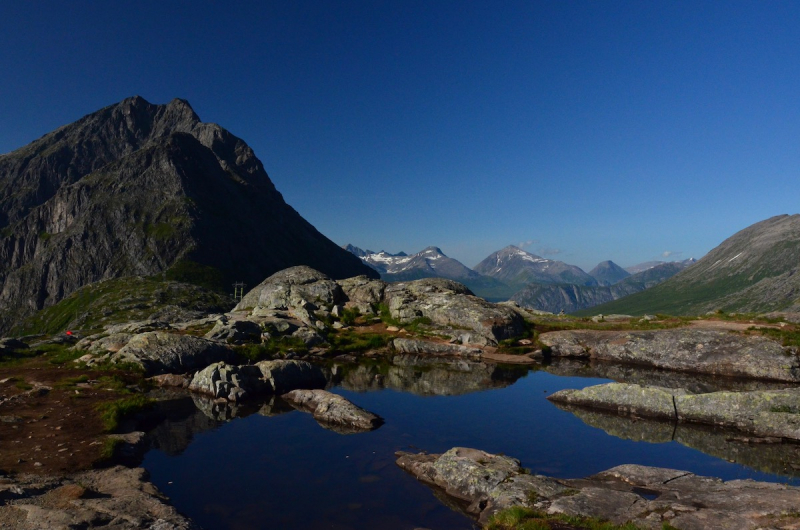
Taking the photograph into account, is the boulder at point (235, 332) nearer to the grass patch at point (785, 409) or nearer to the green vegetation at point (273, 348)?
the green vegetation at point (273, 348)

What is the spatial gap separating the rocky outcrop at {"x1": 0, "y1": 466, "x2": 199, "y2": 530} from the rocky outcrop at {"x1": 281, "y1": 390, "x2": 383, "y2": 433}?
1553cm

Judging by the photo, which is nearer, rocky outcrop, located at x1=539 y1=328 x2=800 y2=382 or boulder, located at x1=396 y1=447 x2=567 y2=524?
boulder, located at x1=396 y1=447 x2=567 y2=524

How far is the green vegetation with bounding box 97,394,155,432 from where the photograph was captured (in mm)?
32906

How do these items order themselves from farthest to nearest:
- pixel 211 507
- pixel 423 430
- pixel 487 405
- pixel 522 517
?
pixel 487 405 → pixel 423 430 → pixel 211 507 → pixel 522 517

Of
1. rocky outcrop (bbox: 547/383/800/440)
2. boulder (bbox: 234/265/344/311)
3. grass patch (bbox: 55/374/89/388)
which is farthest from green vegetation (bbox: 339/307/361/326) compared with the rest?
rocky outcrop (bbox: 547/383/800/440)

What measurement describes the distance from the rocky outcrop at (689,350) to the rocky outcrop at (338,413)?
4416 centimetres

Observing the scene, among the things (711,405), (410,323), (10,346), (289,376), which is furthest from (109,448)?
(410,323)

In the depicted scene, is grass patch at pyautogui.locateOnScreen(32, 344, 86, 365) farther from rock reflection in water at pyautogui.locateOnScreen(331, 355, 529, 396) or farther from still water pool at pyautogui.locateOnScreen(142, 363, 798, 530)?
rock reflection in water at pyautogui.locateOnScreen(331, 355, 529, 396)

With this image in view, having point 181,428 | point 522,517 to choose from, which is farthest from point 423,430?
point 181,428

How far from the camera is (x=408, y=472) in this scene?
27.7 metres

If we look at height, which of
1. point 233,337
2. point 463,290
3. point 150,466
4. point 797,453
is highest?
point 463,290

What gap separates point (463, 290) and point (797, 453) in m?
65.6

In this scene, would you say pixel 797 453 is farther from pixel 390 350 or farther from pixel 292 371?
pixel 390 350

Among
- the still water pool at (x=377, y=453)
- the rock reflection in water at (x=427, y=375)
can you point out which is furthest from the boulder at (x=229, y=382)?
the rock reflection in water at (x=427, y=375)
